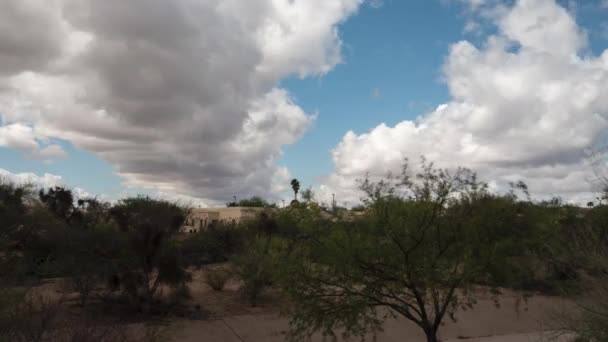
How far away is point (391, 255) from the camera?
41.2 feet

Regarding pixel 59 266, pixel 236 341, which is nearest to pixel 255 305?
pixel 236 341

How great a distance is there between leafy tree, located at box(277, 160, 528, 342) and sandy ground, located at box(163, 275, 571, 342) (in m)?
2.77

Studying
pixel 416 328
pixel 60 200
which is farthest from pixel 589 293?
pixel 60 200

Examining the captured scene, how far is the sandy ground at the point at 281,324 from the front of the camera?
54.1 ft

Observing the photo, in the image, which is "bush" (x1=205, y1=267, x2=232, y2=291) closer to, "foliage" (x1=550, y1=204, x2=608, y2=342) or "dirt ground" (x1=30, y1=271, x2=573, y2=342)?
"dirt ground" (x1=30, y1=271, x2=573, y2=342)

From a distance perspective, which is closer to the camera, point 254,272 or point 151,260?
point 151,260

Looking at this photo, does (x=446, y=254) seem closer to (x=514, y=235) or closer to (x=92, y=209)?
(x=514, y=235)

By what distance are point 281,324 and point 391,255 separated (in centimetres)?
641

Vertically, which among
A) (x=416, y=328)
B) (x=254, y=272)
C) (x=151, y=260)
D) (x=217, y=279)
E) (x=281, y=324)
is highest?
(x=151, y=260)

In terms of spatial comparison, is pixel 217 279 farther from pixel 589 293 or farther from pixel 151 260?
pixel 589 293

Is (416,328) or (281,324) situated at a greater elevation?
(281,324)

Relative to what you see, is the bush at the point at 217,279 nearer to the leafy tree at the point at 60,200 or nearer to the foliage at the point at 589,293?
the foliage at the point at 589,293

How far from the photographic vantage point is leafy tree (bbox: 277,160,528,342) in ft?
40.8

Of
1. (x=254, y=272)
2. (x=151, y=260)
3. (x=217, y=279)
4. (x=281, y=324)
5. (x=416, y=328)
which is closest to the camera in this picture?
(x=281, y=324)
